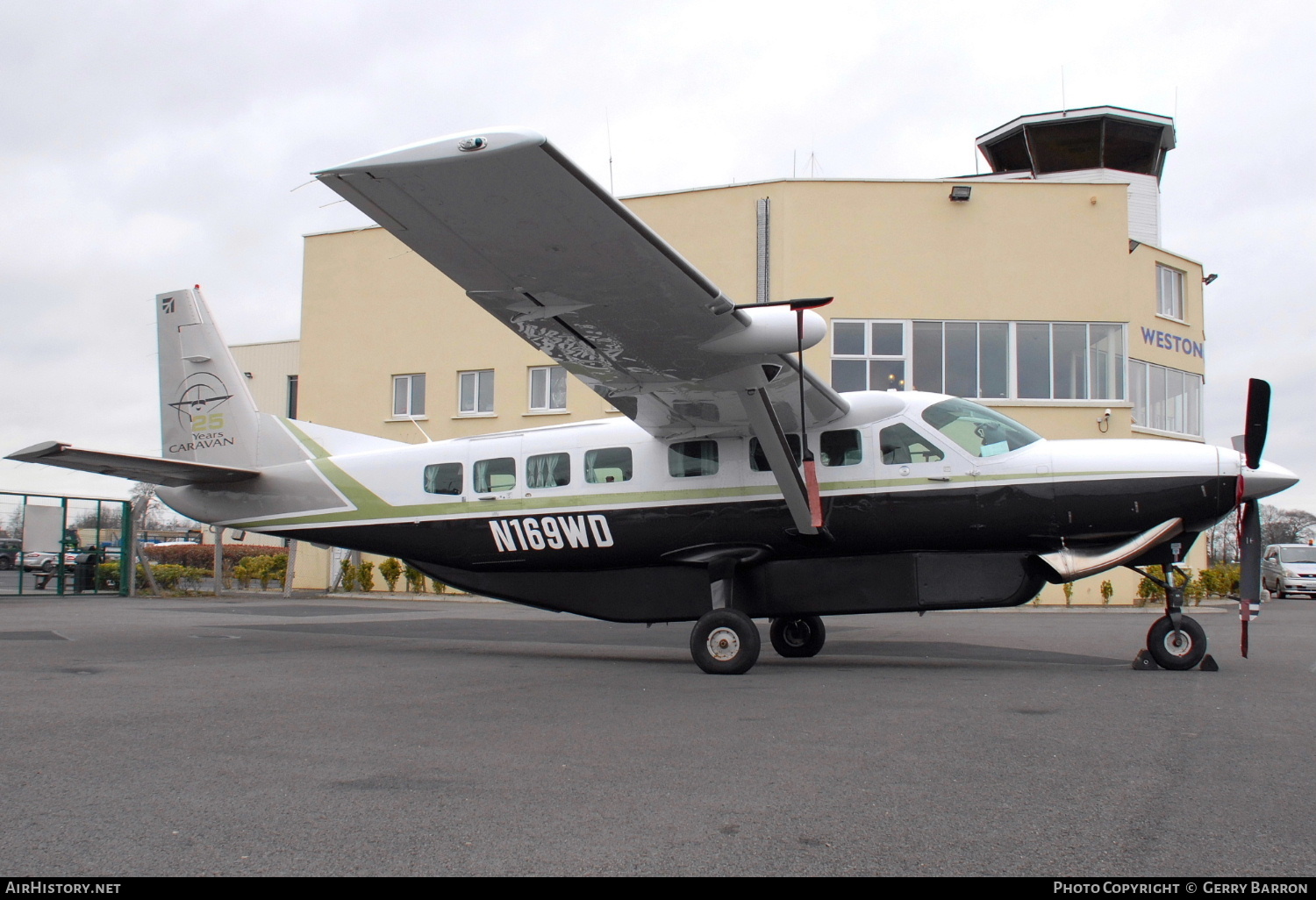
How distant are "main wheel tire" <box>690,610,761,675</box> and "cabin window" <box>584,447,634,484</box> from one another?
2056 mm

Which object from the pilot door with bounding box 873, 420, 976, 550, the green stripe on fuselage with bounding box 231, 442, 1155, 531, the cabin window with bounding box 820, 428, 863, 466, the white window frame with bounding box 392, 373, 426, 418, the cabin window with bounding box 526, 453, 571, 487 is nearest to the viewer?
the pilot door with bounding box 873, 420, 976, 550

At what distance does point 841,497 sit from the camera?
9508mm

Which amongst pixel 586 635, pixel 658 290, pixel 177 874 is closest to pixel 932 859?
pixel 177 874

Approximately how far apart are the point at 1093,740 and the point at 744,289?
18.2 metres

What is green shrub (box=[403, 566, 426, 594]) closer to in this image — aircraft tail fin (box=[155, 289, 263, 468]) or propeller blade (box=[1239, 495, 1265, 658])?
aircraft tail fin (box=[155, 289, 263, 468])

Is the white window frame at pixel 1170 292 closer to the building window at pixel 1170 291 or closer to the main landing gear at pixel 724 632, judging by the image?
the building window at pixel 1170 291

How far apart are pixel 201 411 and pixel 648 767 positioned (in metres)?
10.2

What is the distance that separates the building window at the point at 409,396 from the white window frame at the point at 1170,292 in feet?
69.9

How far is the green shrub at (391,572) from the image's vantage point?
79.0ft

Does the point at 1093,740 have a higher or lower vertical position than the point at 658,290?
lower

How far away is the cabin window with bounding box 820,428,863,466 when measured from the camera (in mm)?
9594

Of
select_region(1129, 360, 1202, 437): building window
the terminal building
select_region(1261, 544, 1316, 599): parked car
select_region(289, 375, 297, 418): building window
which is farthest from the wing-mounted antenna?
select_region(289, 375, 297, 418): building window

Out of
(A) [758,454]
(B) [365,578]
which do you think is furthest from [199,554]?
(A) [758,454]

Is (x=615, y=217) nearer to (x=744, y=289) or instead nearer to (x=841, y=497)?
(x=841, y=497)
